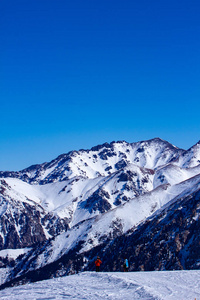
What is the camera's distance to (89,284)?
148 feet

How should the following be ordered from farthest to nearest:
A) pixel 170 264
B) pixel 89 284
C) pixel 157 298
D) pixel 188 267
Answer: pixel 170 264 < pixel 188 267 < pixel 89 284 < pixel 157 298

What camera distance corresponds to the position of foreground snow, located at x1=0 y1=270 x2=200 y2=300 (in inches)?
1496

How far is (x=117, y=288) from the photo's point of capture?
41.6 meters

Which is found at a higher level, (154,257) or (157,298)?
(157,298)

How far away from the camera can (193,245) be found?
586 ft

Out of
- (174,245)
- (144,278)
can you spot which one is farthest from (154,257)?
(144,278)

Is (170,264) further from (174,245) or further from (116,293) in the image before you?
(116,293)

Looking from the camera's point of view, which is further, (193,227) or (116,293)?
(193,227)

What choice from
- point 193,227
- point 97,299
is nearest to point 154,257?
point 193,227

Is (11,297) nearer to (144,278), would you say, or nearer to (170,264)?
(144,278)

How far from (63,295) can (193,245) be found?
15108 cm

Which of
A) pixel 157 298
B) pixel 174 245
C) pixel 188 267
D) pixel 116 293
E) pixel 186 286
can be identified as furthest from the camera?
A: pixel 174 245

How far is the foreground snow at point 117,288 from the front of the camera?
38000mm

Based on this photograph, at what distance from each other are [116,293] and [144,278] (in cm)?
977
